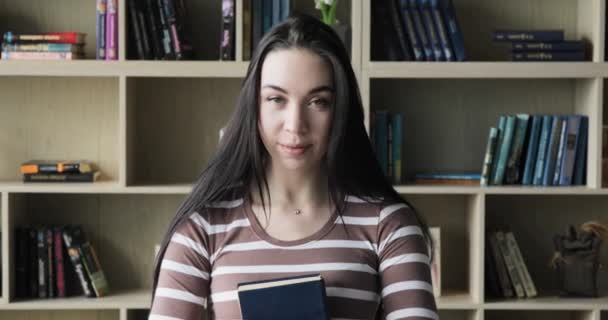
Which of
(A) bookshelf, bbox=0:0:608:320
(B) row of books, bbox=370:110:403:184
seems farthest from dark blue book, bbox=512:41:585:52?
(B) row of books, bbox=370:110:403:184

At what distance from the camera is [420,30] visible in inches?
113

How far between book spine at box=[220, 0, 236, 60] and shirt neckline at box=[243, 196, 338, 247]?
1.54 m

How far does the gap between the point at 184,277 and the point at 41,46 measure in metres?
1.77

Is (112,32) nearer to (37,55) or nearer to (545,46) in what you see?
(37,55)

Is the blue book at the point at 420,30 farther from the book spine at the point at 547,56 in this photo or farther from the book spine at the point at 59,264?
the book spine at the point at 59,264

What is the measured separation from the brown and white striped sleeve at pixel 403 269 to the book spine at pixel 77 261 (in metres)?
1.84

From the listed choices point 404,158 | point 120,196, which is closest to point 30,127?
point 120,196

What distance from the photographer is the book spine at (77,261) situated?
9.70ft

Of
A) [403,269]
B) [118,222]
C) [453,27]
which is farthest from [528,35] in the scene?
[403,269]

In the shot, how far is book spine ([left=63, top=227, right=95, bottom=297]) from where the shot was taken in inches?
116

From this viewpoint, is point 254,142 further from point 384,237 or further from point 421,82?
point 421,82

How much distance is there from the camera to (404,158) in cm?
313

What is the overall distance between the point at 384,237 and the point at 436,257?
5.57ft

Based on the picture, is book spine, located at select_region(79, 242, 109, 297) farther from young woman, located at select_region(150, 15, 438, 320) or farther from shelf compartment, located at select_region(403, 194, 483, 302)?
young woman, located at select_region(150, 15, 438, 320)
